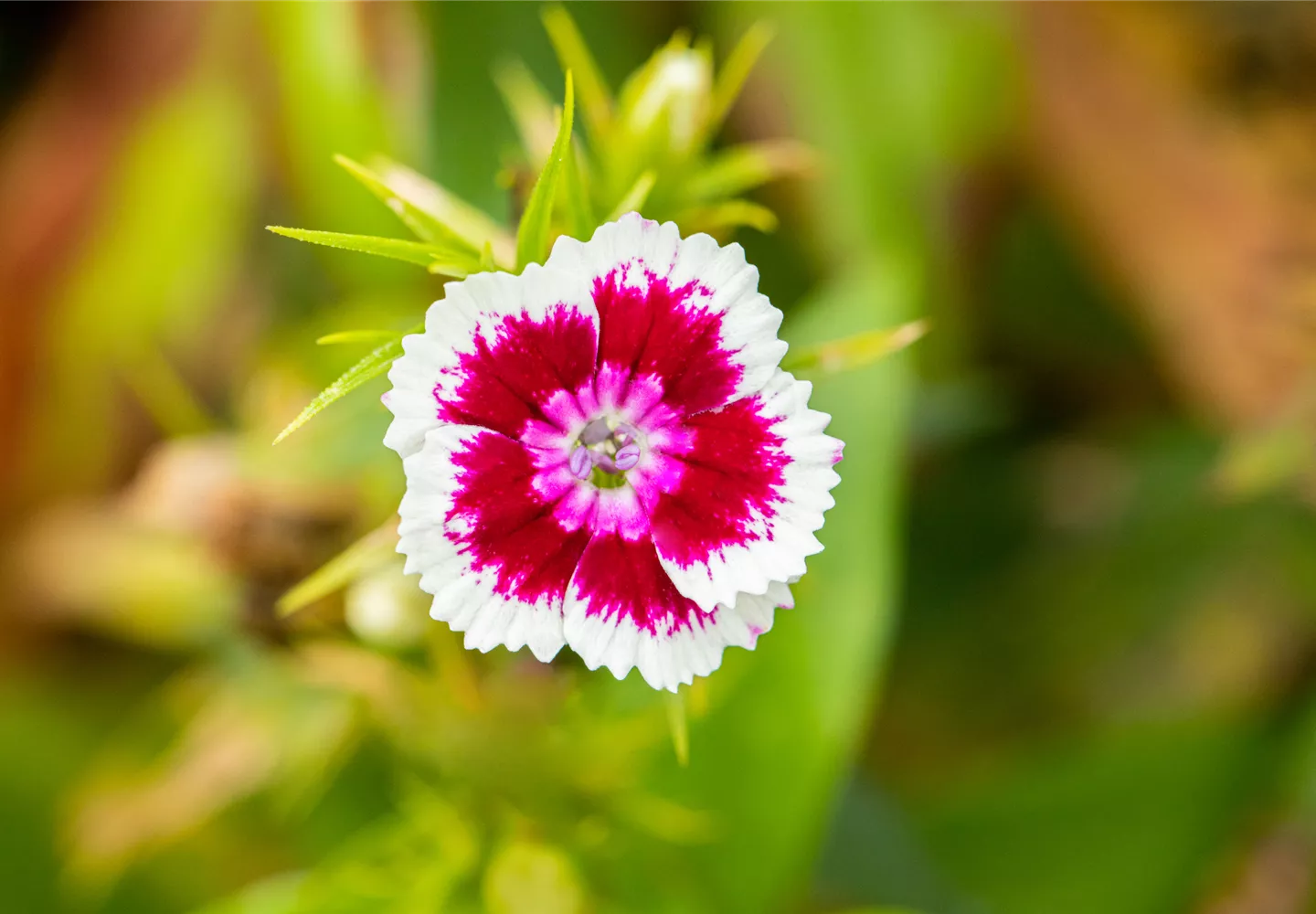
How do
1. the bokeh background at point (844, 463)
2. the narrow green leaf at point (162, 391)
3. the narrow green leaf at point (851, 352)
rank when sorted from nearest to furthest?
the narrow green leaf at point (851, 352) < the bokeh background at point (844, 463) < the narrow green leaf at point (162, 391)

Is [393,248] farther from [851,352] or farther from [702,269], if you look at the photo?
[851,352]

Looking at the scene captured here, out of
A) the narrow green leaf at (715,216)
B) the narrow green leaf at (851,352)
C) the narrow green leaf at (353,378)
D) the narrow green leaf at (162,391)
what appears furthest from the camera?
the narrow green leaf at (162,391)

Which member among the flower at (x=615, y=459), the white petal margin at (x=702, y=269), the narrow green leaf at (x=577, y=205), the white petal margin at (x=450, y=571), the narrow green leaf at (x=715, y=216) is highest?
the narrow green leaf at (x=715, y=216)

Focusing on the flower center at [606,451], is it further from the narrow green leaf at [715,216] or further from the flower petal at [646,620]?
the narrow green leaf at [715,216]

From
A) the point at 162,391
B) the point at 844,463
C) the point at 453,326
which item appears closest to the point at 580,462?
the point at 453,326

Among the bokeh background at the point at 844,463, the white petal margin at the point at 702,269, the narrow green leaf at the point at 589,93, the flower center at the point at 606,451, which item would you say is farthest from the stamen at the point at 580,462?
the bokeh background at the point at 844,463
